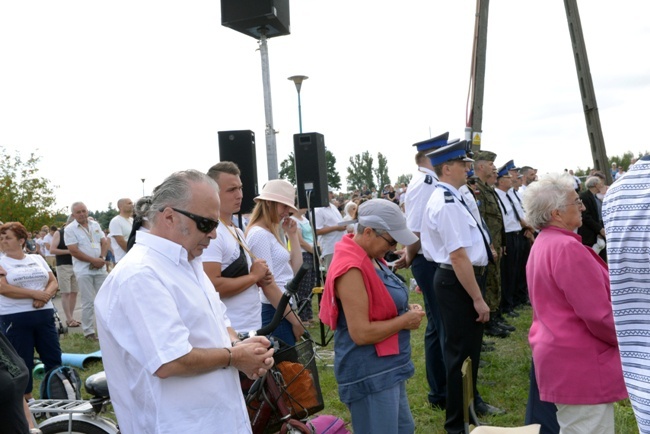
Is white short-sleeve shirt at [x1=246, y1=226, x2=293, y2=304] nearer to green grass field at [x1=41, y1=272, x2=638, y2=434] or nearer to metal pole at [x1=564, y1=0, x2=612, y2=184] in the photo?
green grass field at [x1=41, y1=272, x2=638, y2=434]

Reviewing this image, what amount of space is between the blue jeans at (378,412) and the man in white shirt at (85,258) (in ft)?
22.9

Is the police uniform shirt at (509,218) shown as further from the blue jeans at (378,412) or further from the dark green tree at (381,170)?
the dark green tree at (381,170)

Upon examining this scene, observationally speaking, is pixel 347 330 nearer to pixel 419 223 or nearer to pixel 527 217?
pixel 527 217

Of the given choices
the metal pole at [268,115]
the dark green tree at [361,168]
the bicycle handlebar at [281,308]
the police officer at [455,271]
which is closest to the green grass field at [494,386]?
the police officer at [455,271]

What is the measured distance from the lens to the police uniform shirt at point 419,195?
567 centimetres

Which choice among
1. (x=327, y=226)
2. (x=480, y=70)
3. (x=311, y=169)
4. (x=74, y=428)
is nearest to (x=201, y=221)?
(x=74, y=428)

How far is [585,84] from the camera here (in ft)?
34.3

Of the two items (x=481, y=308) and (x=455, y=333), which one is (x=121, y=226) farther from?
(x=481, y=308)

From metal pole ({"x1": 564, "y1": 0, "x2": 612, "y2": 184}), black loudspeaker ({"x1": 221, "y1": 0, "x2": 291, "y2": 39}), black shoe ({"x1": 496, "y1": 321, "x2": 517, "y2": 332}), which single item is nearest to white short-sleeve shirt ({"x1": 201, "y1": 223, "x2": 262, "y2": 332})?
black shoe ({"x1": 496, "y1": 321, "x2": 517, "y2": 332})

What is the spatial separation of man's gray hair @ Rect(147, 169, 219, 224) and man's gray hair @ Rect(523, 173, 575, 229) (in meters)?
1.85

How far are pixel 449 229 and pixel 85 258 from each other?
672 centimetres

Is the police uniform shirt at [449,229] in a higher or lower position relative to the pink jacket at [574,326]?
higher

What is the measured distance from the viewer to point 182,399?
7.34 ft

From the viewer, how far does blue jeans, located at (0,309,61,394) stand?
6117 millimetres
